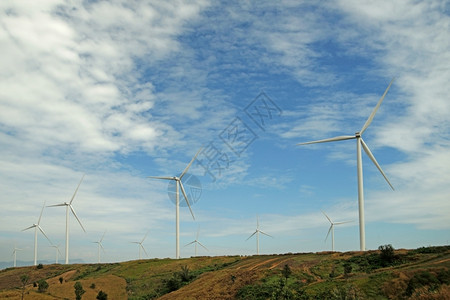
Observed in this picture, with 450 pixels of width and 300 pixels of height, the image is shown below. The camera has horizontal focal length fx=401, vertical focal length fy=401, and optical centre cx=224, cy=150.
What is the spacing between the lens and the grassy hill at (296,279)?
4410 centimetres

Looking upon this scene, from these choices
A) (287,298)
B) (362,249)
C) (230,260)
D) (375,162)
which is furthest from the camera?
(230,260)

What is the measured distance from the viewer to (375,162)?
7944cm

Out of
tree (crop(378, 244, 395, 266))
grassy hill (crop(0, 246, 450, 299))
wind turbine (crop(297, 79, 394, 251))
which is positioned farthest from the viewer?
wind turbine (crop(297, 79, 394, 251))

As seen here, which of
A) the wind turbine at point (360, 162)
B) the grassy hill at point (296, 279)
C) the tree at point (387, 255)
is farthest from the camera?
the wind turbine at point (360, 162)

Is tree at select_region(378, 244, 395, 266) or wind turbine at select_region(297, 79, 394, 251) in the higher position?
wind turbine at select_region(297, 79, 394, 251)

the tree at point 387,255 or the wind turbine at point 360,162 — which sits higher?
the wind turbine at point 360,162

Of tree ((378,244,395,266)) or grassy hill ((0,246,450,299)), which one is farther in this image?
tree ((378,244,395,266))

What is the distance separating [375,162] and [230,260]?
41.1 m

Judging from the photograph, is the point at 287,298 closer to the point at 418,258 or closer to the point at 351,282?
the point at 351,282

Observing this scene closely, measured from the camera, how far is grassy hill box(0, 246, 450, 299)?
44.1m

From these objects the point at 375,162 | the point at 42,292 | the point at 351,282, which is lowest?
the point at 42,292

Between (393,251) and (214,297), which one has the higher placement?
(393,251)

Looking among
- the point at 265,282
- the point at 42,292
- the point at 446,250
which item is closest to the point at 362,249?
the point at 446,250

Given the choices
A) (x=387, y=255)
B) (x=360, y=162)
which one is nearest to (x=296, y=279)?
(x=387, y=255)
